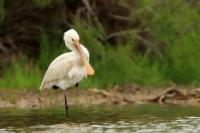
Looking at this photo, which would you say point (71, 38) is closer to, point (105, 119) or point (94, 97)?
point (105, 119)

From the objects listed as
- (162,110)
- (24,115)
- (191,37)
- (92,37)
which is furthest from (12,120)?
(191,37)

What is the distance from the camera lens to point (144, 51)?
57.5ft

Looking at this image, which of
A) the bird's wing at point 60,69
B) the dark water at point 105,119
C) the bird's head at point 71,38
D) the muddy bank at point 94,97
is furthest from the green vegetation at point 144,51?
the bird's head at point 71,38

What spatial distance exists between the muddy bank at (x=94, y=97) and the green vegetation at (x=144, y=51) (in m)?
0.68

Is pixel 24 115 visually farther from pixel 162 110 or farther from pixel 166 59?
pixel 166 59

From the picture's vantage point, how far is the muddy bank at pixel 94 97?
14656 millimetres

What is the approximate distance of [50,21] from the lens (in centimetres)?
1753

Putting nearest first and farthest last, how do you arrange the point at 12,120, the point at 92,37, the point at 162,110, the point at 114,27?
the point at 12,120 < the point at 162,110 < the point at 92,37 < the point at 114,27

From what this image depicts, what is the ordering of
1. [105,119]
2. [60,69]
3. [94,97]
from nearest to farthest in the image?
[105,119] < [60,69] < [94,97]

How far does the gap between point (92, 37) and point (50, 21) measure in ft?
4.26

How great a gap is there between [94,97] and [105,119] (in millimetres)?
2998

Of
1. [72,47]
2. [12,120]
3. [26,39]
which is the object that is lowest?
[12,120]

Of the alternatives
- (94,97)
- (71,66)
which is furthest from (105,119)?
(94,97)

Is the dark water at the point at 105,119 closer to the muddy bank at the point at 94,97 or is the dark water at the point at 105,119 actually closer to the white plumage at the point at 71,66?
the white plumage at the point at 71,66
